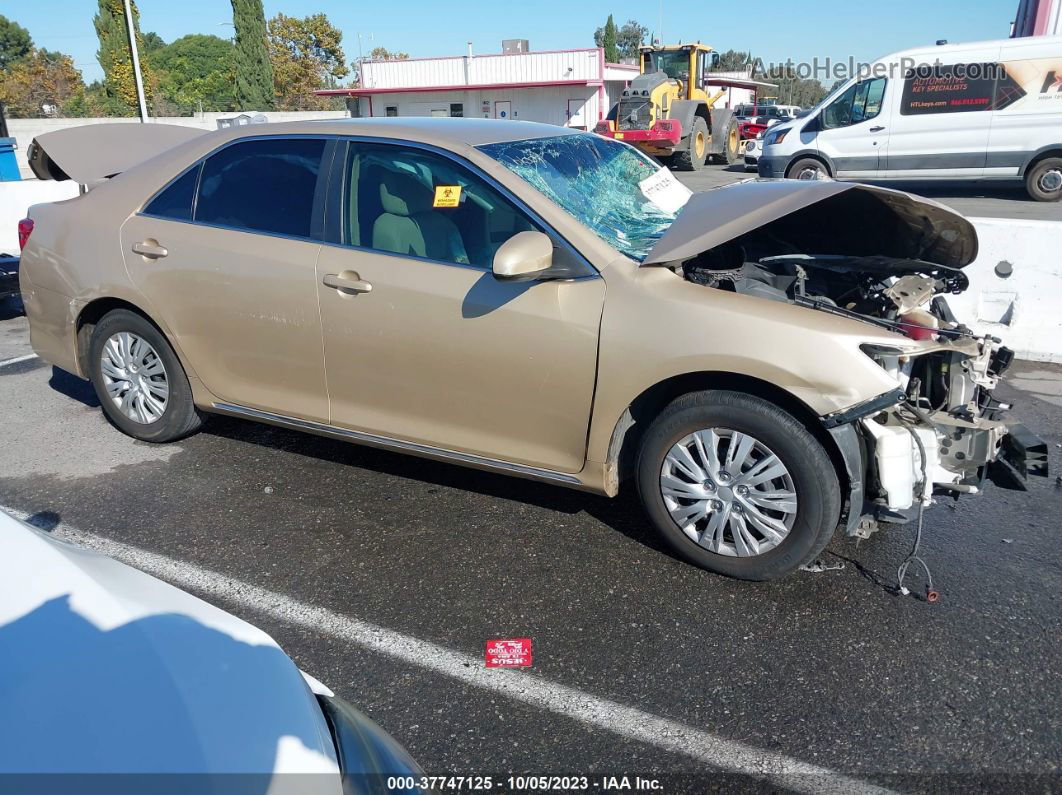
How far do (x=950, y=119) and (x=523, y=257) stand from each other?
1380 cm

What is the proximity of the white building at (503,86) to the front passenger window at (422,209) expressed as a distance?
122ft


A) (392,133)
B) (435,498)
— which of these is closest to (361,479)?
(435,498)

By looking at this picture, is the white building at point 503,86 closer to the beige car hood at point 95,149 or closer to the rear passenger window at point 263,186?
the beige car hood at point 95,149

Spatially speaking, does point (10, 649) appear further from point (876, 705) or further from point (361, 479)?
point (361, 479)

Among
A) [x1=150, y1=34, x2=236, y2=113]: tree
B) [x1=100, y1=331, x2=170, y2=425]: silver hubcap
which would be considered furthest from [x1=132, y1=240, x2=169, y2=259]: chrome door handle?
[x1=150, y1=34, x2=236, y2=113]: tree

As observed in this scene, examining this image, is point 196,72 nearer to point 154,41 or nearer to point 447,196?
point 154,41

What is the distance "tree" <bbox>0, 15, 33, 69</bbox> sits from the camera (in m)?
76.5

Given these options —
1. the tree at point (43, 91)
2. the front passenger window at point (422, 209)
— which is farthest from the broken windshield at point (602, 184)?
the tree at point (43, 91)

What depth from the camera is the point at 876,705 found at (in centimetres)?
266

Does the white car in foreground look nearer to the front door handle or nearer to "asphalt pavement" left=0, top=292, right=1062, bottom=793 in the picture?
"asphalt pavement" left=0, top=292, right=1062, bottom=793

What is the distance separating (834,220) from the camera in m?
4.04

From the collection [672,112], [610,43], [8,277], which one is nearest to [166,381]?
[8,277]

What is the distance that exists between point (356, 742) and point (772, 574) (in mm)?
2058

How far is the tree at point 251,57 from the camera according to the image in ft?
143
